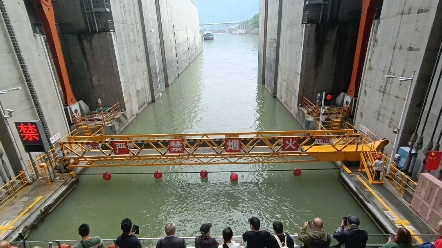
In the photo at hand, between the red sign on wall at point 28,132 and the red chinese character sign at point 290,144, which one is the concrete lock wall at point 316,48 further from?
the red sign on wall at point 28,132

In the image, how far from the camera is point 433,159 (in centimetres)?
884

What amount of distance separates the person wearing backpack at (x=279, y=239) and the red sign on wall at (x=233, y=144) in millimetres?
6325

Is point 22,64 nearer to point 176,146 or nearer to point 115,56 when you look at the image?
point 115,56

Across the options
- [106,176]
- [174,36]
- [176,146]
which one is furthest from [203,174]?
[174,36]

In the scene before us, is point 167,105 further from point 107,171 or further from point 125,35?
point 107,171

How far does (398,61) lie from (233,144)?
7895 millimetres

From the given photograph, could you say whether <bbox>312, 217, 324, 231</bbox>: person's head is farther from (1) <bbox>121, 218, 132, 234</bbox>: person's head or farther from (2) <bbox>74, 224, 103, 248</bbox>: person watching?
(2) <bbox>74, 224, 103, 248</bbox>: person watching

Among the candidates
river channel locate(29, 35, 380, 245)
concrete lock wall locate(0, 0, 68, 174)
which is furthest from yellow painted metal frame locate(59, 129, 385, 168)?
concrete lock wall locate(0, 0, 68, 174)

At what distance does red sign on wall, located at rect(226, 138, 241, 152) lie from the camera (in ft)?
37.7

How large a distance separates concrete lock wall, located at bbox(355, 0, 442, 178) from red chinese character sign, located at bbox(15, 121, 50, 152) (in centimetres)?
1451

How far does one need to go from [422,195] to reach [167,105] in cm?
2213

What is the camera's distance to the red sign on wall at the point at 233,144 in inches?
452

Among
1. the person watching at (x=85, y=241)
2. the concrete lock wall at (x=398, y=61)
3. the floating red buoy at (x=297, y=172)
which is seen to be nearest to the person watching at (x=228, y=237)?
the person watching at (x=85, y=241)

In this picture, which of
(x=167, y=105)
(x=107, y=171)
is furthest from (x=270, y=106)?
(x=107, y=171)
